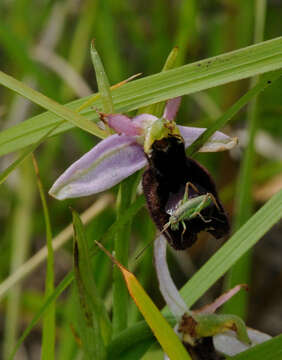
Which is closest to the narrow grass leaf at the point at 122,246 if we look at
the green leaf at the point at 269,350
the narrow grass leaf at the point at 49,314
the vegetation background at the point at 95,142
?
the narrow grass leaf at the point at 49,314

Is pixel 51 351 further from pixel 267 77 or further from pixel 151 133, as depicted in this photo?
pixel 267 77

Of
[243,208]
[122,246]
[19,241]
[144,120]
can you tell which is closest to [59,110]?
[144,120]

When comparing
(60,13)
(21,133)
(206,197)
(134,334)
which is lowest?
(134,334)

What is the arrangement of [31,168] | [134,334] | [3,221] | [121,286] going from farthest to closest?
[3,221], [31,168], [121,286], [134,334]

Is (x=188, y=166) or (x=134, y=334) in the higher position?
(x=188, y=166)

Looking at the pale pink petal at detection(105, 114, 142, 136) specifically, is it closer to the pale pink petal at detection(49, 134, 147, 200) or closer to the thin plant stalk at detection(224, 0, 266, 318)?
the pale pink petal at detection(49, 134, 147, 200)

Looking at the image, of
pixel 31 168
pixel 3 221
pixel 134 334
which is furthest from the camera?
pixel 3 221

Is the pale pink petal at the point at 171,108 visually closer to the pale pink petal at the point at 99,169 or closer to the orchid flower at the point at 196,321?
the pale pink petal at the point at 99,169

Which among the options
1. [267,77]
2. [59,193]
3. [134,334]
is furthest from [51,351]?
[267,77]

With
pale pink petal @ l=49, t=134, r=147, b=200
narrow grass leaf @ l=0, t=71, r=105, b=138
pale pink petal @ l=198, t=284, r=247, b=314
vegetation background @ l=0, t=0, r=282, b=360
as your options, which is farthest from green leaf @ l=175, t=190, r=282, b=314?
vegetation background @ l=0, t=0, r=282, b=360
